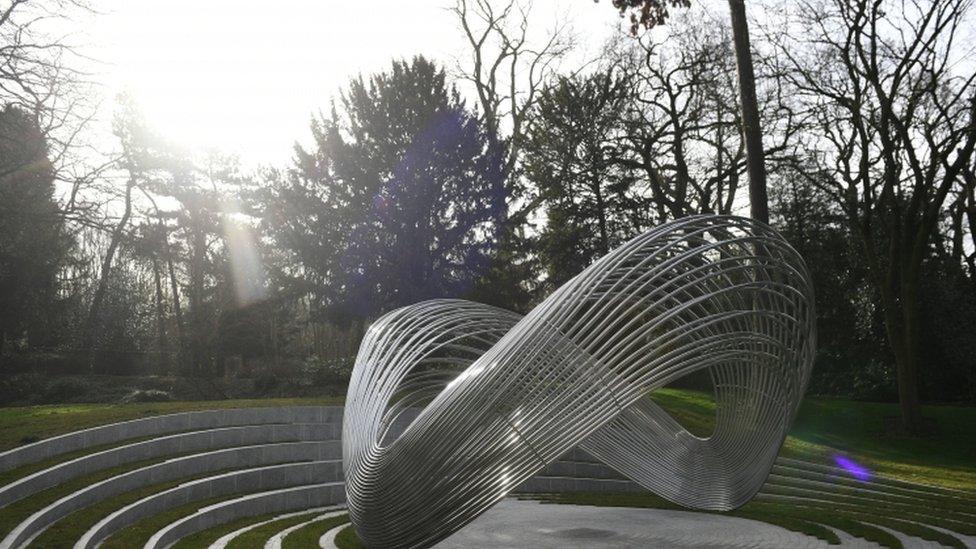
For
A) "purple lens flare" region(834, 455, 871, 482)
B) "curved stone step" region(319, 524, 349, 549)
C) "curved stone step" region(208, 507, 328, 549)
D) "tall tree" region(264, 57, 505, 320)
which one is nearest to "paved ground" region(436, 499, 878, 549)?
"curved stone step" region(319, 524, 349, 549)

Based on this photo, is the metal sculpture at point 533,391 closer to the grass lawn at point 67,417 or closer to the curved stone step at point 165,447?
the curved stone step at point 165,447

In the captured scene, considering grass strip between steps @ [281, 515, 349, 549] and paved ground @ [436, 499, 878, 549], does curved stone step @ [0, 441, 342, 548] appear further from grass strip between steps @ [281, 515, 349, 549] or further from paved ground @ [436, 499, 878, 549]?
paved ground @ [436, 499, 878, 549]

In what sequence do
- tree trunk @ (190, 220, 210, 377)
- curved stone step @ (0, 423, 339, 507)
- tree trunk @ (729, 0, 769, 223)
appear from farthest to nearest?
tree trunk @ (190, 220, 210, 377), tree trunk @ (729, 0, 769, 223), curved stone step @ (0, 423, 339, 507)

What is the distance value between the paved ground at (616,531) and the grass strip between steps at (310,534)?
1.71 metres

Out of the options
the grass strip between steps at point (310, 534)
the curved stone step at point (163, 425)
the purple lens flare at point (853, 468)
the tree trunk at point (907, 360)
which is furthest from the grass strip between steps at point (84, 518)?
the tree trunk at point (907, 360)

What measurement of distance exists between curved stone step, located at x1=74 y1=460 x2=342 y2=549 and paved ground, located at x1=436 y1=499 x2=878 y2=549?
11.8ft

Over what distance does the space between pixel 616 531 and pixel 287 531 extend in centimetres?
435

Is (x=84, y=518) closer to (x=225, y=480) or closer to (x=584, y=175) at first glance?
(x=225, y=480)

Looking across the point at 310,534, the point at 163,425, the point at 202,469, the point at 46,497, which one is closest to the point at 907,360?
the point at 310,534

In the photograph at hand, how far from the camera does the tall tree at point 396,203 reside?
90.8 ft

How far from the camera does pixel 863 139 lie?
906 inches

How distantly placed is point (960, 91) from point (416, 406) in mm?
16182

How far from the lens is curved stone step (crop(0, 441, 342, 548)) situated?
9.75 m

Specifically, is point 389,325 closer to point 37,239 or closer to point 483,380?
point 483,380
